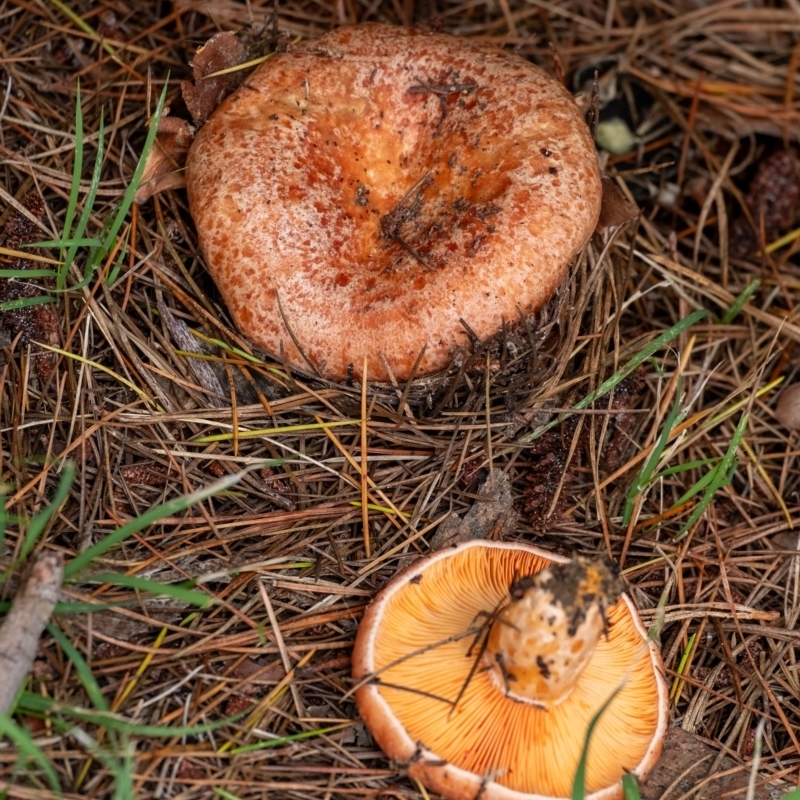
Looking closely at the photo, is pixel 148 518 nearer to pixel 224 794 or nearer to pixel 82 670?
pixel 82 670

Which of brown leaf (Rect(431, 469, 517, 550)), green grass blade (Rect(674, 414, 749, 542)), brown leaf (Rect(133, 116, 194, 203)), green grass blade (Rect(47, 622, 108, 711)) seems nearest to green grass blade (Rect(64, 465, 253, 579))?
green grass blade (Rect(47, 622, 108, 711))

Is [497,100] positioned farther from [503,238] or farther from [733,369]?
[733,369]

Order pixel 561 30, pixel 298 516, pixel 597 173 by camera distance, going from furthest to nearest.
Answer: pixel 561 30, pixel 597 173, pixel 298 516

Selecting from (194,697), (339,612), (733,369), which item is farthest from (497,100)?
(194,697)

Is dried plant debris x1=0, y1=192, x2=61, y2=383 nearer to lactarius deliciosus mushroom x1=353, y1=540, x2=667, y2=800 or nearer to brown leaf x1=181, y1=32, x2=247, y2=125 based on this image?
brown leaf x1=181, y1=32, x2=247, y2=125

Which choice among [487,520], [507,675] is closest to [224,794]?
[507,675]

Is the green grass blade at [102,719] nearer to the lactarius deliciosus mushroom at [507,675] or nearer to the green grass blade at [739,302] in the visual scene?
the lactarius deliciosus mushroom at [507,675]

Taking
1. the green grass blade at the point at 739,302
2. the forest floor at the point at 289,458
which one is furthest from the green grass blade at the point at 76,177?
the green grass blade at the point at 739,302
